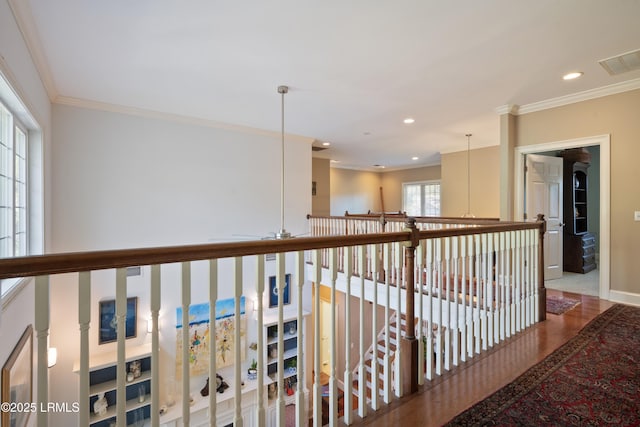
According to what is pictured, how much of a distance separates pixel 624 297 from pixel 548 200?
1666 mm

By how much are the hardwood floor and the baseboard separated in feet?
3.84

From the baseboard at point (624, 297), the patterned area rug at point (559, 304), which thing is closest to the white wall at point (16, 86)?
the patterned area rug at point (559, 304)

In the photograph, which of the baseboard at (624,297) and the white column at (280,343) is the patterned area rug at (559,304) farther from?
the white column at (280,343)

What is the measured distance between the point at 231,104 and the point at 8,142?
7.78 ft

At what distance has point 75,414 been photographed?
160 inches

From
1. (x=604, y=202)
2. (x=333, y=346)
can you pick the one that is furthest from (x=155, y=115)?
(x=604, y=202)

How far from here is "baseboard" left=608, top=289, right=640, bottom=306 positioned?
3492 millimetres

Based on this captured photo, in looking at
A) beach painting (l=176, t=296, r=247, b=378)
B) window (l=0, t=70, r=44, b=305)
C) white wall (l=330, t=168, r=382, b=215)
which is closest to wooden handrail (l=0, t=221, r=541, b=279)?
window (l=0, t=70, r=44, b=305)

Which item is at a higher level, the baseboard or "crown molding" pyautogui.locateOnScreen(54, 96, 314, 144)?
"crown molding" pyautogui.locateOnScreen(54, 96, 314, 144)

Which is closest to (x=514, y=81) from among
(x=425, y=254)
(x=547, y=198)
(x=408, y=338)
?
(x=547, y=198)

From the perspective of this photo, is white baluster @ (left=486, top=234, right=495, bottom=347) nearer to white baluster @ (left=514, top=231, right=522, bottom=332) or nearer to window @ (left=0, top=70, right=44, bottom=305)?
white baluster @ (left=514, top=231, right=522, bottom=332)

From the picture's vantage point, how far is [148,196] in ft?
14.7

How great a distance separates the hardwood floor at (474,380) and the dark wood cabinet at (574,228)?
3.31 metres

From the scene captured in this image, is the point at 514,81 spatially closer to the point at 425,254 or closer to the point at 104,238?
the point at 425,254
